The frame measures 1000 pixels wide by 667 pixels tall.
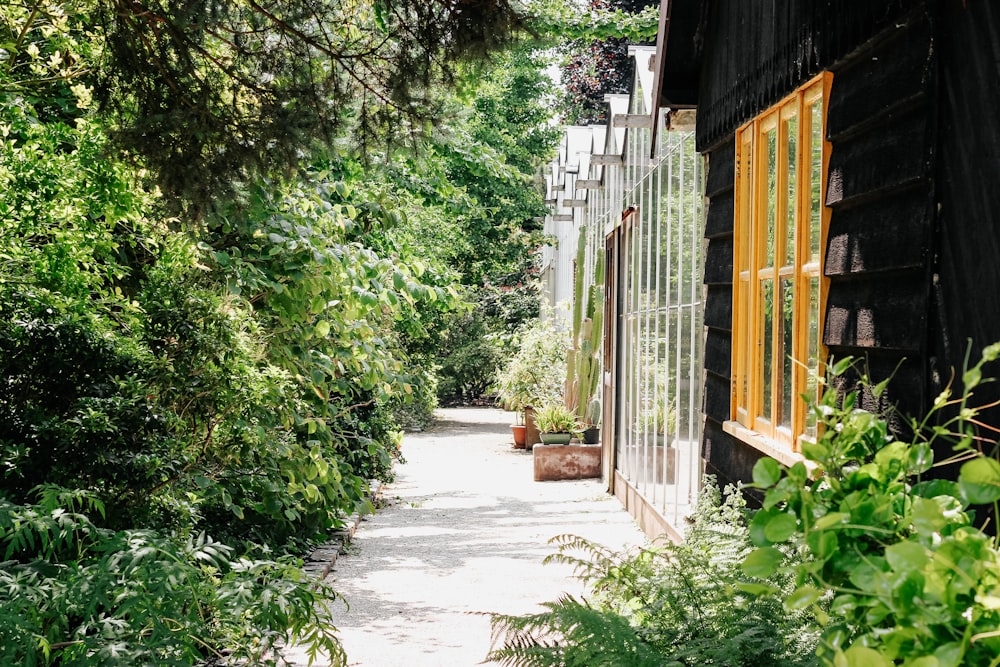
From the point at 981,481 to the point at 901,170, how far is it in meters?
2.00

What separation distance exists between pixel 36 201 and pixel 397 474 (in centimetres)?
982

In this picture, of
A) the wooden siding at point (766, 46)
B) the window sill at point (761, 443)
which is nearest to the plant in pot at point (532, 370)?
→ the wooden siding at point (766, 46)

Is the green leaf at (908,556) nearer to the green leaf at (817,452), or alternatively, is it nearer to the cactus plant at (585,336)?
the green leaf at (817,452)

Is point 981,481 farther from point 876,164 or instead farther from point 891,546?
point 876,164

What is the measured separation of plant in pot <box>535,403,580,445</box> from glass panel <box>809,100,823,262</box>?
972 cm

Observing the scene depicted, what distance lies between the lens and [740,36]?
17.3 feet

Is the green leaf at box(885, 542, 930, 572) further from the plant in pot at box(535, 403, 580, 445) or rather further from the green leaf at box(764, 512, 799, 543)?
the plant in pot at box(535, 403, 580, 445)

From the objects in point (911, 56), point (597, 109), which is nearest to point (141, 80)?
point (911, 56)

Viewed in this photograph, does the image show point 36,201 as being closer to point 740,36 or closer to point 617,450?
point 740,36

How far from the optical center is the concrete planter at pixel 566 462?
1365 cm

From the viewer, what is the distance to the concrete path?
6.10m

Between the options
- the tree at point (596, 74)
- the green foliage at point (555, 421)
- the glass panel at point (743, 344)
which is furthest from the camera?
the tree at point (596, 74)

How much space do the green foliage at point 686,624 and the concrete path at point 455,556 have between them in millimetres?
760

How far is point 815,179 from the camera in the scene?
164 inches
